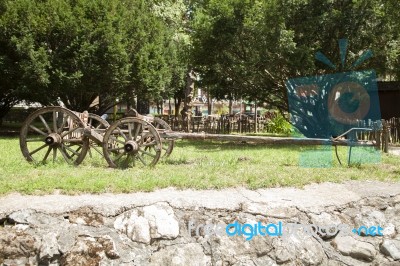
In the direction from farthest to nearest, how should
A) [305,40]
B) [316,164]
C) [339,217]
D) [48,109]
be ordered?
[305,40], [316,164], [48,109], [339,217]

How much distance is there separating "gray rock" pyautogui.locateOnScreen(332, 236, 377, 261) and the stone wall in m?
0.01

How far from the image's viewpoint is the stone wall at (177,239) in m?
4.71

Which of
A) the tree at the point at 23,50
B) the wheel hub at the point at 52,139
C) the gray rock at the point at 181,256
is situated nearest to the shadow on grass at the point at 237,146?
the wheel hub at the point at 52,139

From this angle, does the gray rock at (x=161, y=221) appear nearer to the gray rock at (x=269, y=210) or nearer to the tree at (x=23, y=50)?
the gray rock at (x=269, y=210)

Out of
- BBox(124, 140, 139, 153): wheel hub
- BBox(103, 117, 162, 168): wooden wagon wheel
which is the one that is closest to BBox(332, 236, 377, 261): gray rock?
BBox(103, 117, 162, 168): wooden wagon wheel

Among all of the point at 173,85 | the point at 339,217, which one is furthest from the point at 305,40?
the point at 173,85

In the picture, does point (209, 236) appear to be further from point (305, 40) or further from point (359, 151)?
point (305, 40)

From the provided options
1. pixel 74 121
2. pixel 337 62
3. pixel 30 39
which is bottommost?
pixel 74 121

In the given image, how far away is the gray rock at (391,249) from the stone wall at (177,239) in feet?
0.04

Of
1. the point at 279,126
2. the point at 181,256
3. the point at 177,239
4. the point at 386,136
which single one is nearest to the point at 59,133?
the point at 177,239

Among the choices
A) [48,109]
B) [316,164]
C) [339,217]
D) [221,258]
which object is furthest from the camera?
[316,164]

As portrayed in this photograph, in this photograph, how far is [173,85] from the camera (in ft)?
78.4

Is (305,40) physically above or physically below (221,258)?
above

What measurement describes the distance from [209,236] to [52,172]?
115 inches
